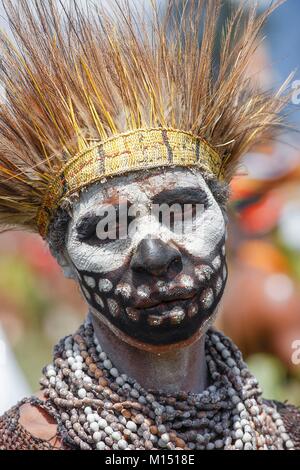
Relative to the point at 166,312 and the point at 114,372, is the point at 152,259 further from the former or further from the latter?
the point at 114,372

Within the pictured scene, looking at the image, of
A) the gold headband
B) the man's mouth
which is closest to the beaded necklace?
the man's mouth

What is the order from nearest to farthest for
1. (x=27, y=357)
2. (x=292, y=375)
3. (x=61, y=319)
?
(x=292, y=375) → (x=27, y=357) → (x=61, y=319)

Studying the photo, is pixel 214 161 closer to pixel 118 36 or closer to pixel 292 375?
pixel 118 36

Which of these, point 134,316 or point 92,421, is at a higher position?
point 134,316

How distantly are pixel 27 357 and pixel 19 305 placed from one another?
91 cm

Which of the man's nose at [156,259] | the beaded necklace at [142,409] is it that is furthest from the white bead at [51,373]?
the man's nose at [156,259]

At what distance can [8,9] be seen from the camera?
3002 millimetres

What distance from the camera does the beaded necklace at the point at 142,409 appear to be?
2795 millimetres

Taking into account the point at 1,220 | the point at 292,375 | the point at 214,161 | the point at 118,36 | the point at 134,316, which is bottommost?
the point at 292,375

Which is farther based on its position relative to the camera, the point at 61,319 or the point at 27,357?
the point at 61,319

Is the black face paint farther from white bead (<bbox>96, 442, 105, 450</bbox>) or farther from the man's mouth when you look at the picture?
white bead (<bbox>96, 442, 105, 450</bbox>)

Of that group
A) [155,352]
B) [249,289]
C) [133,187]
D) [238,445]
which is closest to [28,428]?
[155,352]

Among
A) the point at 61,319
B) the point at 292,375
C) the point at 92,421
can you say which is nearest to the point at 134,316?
the point at 92,421

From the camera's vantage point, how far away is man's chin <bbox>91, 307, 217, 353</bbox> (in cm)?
276
